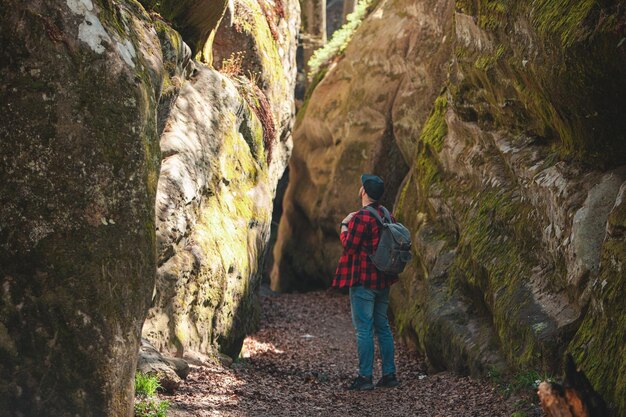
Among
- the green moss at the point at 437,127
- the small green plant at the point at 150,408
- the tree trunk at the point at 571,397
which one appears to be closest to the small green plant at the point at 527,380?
the tree trunk at the point at 571,397

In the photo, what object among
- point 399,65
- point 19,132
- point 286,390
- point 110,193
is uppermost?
point 399,65

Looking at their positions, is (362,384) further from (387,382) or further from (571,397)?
(571,397)

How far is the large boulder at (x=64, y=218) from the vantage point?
525 centimetres

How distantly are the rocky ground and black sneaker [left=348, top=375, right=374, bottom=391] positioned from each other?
0.09 meters

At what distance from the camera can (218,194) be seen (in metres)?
11.1

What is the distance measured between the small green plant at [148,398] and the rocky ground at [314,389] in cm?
18

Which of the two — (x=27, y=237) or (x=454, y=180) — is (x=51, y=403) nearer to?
(x=27, y=237)

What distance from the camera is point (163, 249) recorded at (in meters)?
8.56

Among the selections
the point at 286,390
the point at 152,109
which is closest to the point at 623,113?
the point at 152,109

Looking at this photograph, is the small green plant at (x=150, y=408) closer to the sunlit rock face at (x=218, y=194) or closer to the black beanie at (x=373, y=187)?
the sunlit rock face at (x=218, y=194)

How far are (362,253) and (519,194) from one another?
192 centimetres

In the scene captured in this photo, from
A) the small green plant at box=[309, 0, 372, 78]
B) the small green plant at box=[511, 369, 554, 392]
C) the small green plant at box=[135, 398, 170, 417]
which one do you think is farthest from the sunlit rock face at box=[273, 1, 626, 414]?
the small green plant at box=[309, 0, 372, 78]

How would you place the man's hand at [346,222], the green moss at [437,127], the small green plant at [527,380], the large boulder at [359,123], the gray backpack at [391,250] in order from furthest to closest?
1. the large boulder at [359,123]
2. the green moss at [437,127]
3. the man's hand at [346,222]
4. the gray backpack at [391,250]
5. the small green plant at [527,380]

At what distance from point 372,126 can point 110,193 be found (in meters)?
13.1
